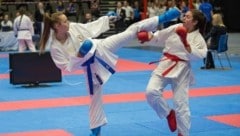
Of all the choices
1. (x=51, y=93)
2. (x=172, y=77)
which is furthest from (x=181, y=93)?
(x=51, y=93)

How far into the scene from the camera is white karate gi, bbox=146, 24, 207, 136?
6.04m

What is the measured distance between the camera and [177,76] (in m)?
6.09

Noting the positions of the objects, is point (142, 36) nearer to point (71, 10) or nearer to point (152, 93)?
point (152, 93)

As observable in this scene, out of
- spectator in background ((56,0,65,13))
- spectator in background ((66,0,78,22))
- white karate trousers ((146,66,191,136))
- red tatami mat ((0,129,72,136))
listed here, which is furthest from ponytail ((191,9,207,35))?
spectator in background ((66,0,78,22))

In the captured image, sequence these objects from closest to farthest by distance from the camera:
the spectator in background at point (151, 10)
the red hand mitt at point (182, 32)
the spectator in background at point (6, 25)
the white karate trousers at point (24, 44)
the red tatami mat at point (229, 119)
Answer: the red hand mitt at point (182, 32) < the red tatami mat at point (229, 119) < the white karate trousers at point (24, 44) < the spectator in background at point (6, 25) < the spectator in background at point (151, 10)

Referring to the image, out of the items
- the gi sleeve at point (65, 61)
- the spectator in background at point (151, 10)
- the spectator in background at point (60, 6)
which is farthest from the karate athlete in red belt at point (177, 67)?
the spectator in background at point (60, 6)

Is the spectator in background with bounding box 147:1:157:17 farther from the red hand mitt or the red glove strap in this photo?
the red hand mitt

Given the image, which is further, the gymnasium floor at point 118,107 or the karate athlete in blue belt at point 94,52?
the gymnasium floor at point 118,107

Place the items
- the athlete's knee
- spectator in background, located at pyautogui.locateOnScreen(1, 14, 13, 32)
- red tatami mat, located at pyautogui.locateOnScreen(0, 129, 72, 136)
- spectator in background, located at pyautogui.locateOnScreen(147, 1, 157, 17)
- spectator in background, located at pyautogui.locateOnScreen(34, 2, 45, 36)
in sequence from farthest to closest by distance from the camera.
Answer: spectator in background, located at pyautogui.locateOnScreen(147, 1, 157, 17), spectator in background, located at pyautogui.locateOnScreen(34, 2, 45, 36), spectator in background, located at pyautogui.locateOnScreen(1, 14, 13, 32), red tatami mat, located at pyautogui.locateOnScreen(0, 129, 72, 136), the athlete's knee

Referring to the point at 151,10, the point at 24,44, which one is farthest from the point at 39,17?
the point at 24,44

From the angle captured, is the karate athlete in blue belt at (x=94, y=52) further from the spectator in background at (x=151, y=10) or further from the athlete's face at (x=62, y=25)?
the spectator in background at (x=151, y=10)

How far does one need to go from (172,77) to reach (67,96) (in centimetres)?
480

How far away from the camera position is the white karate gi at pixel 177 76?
19.8 feet

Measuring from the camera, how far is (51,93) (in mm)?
10930
